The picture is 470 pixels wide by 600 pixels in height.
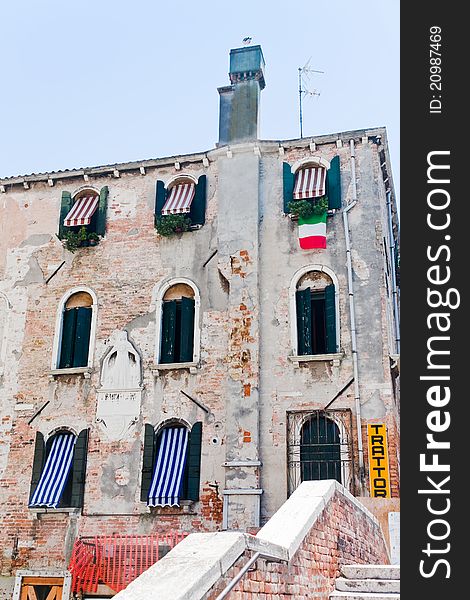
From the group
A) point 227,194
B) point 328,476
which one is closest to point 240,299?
point 227,194

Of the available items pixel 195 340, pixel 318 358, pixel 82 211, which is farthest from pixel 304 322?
pixel 82 211

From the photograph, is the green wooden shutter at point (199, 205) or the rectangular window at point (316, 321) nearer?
the rectangular window at point (316, 321)

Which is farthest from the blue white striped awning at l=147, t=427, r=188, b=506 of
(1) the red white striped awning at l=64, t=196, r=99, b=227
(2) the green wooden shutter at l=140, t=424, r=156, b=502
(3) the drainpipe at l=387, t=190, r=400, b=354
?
(3) the drainpipe at l=387, t=190, r=400, b=354

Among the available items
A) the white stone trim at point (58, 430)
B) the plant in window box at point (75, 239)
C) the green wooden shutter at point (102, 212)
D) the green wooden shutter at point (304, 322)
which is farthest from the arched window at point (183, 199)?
the white stone trim at point (58, 430)

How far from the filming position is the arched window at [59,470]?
48.8 ft

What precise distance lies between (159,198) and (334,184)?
3.78m

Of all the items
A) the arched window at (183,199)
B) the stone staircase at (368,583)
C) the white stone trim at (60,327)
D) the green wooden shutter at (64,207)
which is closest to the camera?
the stone staircase at (368,583)

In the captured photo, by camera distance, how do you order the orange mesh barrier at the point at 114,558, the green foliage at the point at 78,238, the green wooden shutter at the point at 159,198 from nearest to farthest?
the orange mesh barrier at the point at 114,558 < the green wooden shutter at the point at 159,198 < the green foliage at the point at 78,238

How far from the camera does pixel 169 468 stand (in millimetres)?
14516

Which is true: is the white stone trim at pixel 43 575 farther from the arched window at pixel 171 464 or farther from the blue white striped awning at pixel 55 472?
the arched window at pixel 171 464

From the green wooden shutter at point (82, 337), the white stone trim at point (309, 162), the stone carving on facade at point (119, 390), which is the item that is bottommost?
the stone carving on facade at point (119, 390)

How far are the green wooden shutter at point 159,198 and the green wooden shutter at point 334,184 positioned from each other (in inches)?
140

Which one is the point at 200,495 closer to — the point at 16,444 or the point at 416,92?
the point at 16,444

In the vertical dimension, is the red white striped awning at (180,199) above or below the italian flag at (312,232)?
above
